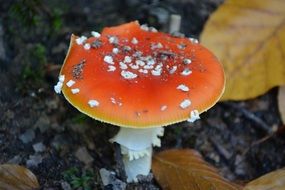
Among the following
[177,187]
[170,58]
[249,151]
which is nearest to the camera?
[170,58]

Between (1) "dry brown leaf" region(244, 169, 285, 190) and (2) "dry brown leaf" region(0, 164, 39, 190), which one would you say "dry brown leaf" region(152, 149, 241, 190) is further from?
(2) "dry brown leaf" region(0, 164, 39, 190)

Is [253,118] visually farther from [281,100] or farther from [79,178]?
[79,178]

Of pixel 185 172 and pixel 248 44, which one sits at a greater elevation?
pixel 248 44

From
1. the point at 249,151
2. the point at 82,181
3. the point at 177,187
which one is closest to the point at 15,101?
the point at 82,181

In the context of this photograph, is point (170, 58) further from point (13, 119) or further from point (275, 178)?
point (13, 119)

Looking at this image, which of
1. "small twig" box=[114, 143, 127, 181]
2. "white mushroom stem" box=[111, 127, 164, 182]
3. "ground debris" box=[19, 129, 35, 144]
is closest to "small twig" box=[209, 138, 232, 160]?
"white mushroom stem" box=[111, 127, 164, 182]

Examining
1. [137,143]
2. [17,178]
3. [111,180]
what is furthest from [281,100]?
[17,178]
